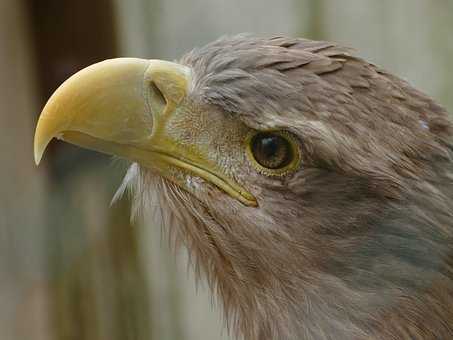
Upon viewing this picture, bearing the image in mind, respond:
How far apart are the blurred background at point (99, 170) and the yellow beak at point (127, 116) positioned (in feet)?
2.47

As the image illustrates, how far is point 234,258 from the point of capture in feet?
5.28

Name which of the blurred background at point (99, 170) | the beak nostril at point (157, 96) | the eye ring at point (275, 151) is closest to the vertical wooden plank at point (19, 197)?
the blurred background at point (99, 170)

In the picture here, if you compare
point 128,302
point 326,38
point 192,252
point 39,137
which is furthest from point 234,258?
point 128,302

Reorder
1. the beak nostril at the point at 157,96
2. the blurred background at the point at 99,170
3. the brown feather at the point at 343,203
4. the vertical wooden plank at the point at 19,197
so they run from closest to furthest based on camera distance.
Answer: the brown feather at the point at 343,203 < the beak nostril at the point at 157,96 < the blurred background at the point at 99,170 < the vertical wooden plank at the point at 19,197

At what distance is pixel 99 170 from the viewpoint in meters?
2.82

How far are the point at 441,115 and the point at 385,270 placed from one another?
0.90 feet

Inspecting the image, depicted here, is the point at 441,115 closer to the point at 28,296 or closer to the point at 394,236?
the point at 394,236

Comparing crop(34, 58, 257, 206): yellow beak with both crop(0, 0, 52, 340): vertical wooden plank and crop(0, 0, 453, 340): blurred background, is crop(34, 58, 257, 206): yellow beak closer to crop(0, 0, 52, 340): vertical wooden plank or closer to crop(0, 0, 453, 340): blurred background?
crop(0, 0, 453, 340): blurred background

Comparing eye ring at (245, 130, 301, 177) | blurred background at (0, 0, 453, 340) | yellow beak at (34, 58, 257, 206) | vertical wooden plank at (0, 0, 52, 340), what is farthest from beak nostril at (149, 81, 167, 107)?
vertical wooden plank at (0, 0, 52, 340)

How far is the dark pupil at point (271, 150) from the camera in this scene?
1494 millimetres

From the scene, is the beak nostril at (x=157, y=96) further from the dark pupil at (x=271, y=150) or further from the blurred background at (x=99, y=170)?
the blurred background at (x=99, y=170)

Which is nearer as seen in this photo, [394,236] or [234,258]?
[394,236]

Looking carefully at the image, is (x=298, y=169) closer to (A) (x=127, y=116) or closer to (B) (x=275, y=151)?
(B) (x=275, y=151)

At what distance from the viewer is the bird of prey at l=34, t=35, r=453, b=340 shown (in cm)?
149
